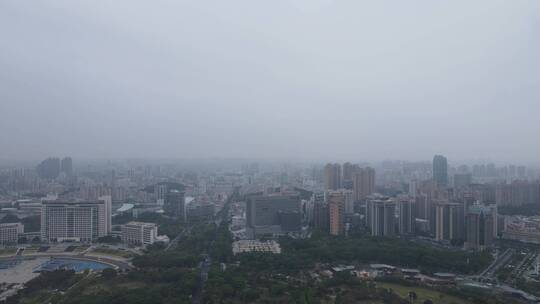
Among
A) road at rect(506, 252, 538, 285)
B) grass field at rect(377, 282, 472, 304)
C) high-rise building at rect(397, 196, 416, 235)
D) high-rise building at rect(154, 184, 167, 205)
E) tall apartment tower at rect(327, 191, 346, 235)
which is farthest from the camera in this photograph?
high-rise building at rect(154, 184, 167, 205)

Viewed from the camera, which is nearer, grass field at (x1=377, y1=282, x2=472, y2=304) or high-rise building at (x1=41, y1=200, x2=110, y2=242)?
grass field at (x1=377, y1=282, x2=472, y2=304)

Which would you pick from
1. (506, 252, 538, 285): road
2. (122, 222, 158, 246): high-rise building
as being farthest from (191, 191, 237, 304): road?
(506, 252, 538, 285): road

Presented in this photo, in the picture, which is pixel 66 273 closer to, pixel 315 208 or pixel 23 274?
pixel 23 274

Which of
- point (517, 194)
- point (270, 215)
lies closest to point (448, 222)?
point (270, 215)

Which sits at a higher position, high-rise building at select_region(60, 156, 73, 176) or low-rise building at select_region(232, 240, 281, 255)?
high-rise building at select_region(60, 156, 73, 176)

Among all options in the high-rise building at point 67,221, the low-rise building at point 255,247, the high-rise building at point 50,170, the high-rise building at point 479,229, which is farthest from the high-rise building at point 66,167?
the high-rise building at point 479,229

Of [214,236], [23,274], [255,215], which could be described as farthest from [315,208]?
[23,274]

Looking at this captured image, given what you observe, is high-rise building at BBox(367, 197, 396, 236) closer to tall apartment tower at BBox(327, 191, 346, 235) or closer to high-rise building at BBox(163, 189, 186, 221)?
tall apartment tower at BBox(327, 191, 346, 235)
